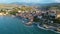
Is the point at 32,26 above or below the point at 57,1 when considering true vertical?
below

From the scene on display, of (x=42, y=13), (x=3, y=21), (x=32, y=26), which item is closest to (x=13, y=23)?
(x=3, y=21)

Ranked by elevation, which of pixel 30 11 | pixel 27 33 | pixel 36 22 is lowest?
pixel 27 33

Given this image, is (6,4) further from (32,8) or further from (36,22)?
(36,22)

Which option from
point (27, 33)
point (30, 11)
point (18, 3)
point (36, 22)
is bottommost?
point (27, 33)

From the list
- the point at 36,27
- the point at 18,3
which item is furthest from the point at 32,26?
the point at 18,3

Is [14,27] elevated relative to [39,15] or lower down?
lower down

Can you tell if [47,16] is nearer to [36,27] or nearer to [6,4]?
[36,27]
